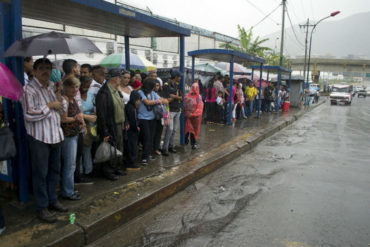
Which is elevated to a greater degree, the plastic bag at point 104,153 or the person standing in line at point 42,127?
the person standing in line at point 42,127

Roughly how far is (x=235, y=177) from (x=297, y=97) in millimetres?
17476

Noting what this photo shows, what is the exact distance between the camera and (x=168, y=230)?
11.4 ft

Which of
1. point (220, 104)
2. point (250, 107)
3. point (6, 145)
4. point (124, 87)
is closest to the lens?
point (6, 145)

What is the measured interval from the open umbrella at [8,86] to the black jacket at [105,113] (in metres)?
1.31

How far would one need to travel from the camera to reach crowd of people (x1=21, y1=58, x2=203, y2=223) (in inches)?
123

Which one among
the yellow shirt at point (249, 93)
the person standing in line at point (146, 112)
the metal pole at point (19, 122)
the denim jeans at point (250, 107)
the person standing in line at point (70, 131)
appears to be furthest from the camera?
the denim jeans at point (250, 107)

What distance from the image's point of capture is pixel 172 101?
20.2 ft

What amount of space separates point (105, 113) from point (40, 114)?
1.23 m

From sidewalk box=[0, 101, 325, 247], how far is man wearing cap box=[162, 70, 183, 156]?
280 millimetres

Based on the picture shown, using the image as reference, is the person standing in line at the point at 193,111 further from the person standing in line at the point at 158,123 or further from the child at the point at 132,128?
the child at the point at 132,128

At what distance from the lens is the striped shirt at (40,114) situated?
9.94 ft

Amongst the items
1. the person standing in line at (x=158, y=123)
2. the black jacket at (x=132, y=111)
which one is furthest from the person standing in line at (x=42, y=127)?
the person standing in line at (x=158, y=123)

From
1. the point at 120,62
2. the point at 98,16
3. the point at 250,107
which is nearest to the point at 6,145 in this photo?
the point at 98,16

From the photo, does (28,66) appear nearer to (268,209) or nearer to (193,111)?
(193,111)
